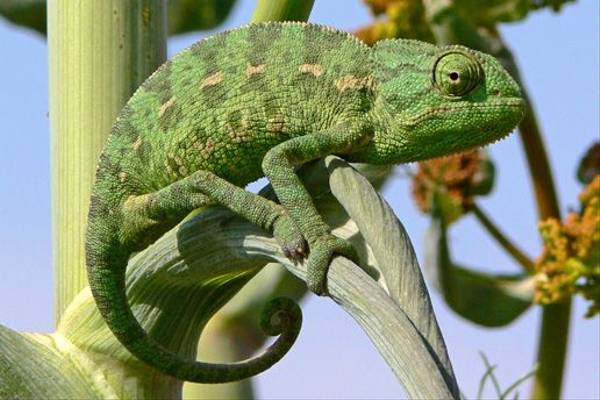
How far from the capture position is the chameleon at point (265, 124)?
1.23 metres

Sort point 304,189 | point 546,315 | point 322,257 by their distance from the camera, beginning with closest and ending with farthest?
point 322,257 → point 304,189 → point 546,315

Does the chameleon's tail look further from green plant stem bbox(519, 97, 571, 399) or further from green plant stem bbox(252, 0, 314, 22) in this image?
green plant stem bbox(519, 97, 571, 399)

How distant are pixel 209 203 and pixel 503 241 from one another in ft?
5.46

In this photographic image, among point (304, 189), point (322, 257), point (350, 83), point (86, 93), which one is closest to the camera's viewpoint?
point (322, 257)

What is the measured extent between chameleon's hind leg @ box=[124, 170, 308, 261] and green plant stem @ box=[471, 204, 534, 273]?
156 centimetres

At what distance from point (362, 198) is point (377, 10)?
73.5 inches

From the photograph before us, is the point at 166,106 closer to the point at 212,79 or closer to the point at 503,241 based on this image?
the point at 212,79

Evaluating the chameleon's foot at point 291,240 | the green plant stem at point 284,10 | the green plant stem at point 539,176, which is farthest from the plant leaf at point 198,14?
the chameleon's foot at point 291,240

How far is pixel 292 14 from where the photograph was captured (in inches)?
55.0

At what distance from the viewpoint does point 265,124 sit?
1.26 m

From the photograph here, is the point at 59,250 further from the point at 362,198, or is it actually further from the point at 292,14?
the point at 362,198

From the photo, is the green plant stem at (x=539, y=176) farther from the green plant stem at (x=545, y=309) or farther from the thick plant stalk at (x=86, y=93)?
the thick plant stalk at (x=86, y=93)

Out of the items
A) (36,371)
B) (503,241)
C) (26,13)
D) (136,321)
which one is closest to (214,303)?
(136,321)

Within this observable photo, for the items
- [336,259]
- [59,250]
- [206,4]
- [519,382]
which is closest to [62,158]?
[59,250]
